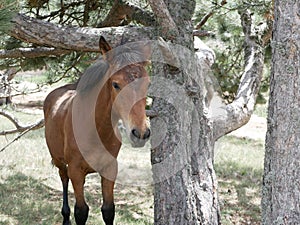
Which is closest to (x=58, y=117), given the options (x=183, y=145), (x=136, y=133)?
(x=183, y=145)

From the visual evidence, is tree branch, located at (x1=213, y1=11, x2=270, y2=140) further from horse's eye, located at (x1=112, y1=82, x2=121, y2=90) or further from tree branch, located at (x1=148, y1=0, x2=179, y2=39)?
horse's eye, located at (x1=112, y1=82, x2=121, y2=90)

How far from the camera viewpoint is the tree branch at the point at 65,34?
3738 millimetres

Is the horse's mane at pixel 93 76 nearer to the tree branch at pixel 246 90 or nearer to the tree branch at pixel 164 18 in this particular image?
the tree branch at pixel 164 18

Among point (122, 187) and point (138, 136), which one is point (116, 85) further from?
point (122, 187)

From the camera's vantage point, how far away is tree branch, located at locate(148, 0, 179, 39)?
3.51 meters

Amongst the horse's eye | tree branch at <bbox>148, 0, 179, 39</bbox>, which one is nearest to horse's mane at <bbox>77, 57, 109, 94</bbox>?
the horse's eye

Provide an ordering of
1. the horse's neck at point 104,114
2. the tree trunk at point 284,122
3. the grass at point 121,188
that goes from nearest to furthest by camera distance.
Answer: the tree trunk at point 284,122 → the horse's neck at point 104,114 → the grass at point 121,188

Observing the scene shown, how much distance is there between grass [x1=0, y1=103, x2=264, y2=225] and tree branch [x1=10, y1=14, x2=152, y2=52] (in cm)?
205

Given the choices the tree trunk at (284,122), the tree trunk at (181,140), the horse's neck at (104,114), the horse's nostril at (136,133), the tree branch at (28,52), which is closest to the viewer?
the tree trunk at (284,122)

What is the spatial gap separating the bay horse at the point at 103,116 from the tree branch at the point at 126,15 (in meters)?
0.55

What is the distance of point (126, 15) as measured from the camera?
479 centimetres

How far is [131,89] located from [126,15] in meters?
1.56

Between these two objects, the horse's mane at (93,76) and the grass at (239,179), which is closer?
the horse's mane at (93,76)

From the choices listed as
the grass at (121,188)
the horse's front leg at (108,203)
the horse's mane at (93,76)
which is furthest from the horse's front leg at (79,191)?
the horse's mane at (93,76)
